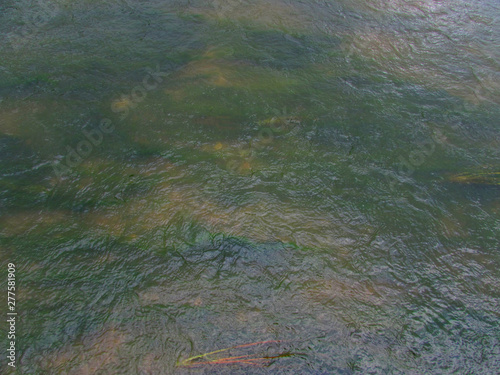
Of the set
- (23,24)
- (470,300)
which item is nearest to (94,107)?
(23,24)

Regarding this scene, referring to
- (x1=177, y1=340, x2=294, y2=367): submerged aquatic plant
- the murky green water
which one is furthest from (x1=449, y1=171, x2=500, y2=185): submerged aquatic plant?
(x1=177, y1=340, x2=294, y2=367): submerged aquatic plant

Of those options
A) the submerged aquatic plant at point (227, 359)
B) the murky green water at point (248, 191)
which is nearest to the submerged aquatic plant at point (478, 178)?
the murky green water at point (248, 191)

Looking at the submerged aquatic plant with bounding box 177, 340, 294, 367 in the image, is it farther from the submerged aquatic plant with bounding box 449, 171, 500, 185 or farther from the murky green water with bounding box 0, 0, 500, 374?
the submerged aquatic plant with bounding box 449, 171, 500, 185

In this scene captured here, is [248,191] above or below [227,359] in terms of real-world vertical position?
above

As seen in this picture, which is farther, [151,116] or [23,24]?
[23,24]

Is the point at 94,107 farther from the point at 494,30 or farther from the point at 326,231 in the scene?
the point at 494,30

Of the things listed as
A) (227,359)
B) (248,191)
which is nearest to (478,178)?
(248,191)

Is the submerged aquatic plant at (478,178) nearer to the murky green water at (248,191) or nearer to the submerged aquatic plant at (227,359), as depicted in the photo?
the murky green water at (248,191)

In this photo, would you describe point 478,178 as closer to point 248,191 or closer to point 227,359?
point 248,191
